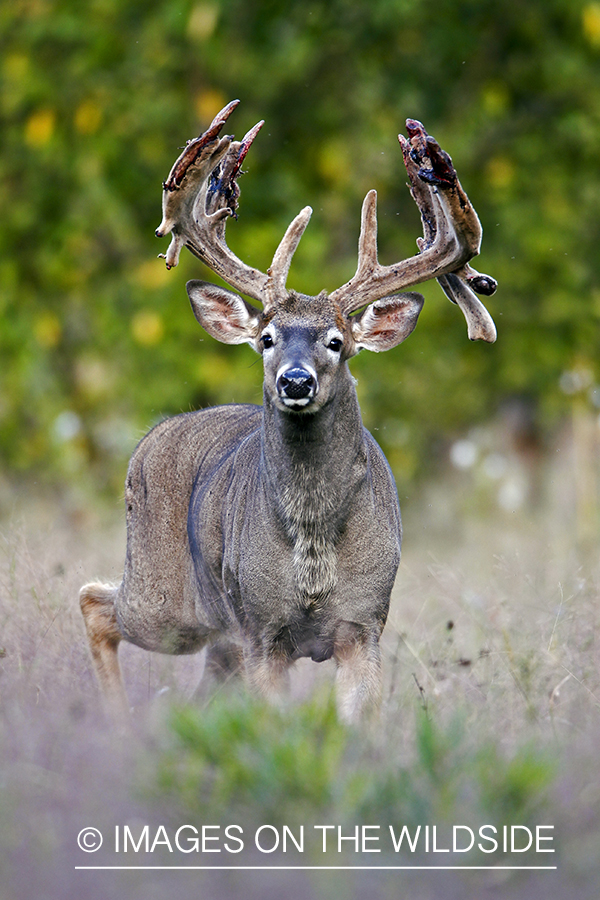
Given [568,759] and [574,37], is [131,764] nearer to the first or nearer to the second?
[568,759]

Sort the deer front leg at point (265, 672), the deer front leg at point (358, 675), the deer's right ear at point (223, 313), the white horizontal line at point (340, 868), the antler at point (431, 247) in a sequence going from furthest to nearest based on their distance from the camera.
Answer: the deer's right ear at point (223, 313) → the antler at point (431, 247) → the deer front leg at point (265, 672) → the deer front leg at point (358, 675) → the white horizontal line at point (340, 868)

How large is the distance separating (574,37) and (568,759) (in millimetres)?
10724

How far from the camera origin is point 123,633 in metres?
6.09

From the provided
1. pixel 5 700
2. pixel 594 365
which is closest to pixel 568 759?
pixel 5 700

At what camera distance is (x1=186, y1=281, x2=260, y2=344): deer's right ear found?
5.37 meters

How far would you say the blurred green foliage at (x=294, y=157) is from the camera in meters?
12.6

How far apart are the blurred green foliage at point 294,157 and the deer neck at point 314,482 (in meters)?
7.16

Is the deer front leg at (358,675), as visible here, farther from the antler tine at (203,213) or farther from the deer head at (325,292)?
the antler tine at (203,213)

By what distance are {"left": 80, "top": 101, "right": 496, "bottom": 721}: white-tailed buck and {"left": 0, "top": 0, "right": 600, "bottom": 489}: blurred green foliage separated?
6.37 meters

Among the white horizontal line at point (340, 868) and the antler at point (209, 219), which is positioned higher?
the antler at point (209, 219)

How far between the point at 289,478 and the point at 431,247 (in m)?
1.16

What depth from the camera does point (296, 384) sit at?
4621 mm
